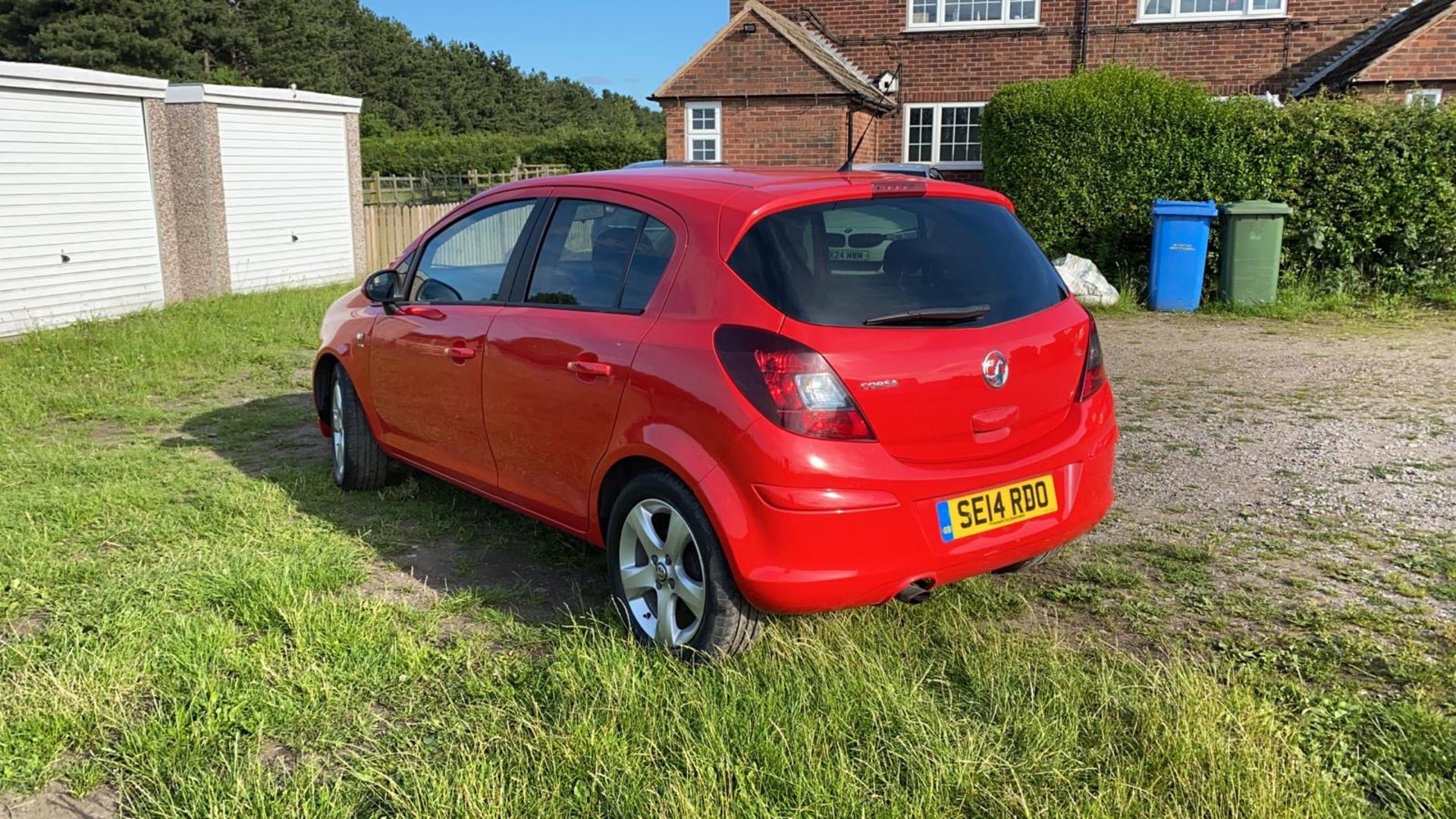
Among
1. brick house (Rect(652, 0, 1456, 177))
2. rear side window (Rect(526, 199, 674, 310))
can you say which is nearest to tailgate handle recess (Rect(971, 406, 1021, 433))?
rear side window (Rect(526, 199, 674, 310))

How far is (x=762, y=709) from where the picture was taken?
3.10m

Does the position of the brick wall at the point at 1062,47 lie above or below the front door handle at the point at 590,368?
above

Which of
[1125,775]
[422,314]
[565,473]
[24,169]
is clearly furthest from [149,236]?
[1125,775]

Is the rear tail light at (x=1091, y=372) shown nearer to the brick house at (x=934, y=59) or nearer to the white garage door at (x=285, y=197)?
the white garage door at (x=285, y=197)

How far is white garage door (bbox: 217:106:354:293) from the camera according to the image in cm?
1534

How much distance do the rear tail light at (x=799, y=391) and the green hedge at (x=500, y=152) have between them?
39096 mm

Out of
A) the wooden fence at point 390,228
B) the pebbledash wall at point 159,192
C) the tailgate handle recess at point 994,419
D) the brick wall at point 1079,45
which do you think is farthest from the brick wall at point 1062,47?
the tailgate handle recess at point 994,419

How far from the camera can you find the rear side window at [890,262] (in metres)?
3.41

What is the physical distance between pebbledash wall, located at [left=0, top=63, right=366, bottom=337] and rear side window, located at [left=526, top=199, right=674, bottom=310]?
1055 centimetres

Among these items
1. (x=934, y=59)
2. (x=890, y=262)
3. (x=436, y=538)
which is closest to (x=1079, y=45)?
(x=934, y=59)

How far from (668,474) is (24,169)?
12.0m

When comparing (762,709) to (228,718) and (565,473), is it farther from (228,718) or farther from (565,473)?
(228,718)

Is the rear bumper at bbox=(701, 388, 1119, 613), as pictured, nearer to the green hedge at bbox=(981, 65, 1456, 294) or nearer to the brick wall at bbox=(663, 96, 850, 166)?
the green hedge at bbox=(981, 65, 1456, 294)

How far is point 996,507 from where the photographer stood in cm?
349
